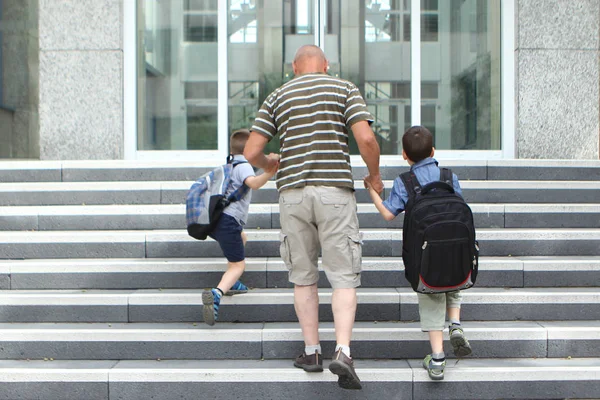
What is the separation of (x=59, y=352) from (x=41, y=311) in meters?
0.52

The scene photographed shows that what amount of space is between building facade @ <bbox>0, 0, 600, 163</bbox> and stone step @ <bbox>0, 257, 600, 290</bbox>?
3.27m

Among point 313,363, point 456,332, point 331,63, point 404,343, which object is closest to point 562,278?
point 404,343

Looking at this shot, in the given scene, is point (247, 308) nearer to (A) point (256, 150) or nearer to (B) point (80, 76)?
(A) point (256, 150)

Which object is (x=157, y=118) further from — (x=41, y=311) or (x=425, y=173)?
(x=425, y=173)

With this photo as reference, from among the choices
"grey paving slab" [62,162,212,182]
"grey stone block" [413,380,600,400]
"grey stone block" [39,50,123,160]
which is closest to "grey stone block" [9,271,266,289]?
"grey stone block" [413,380,600,400]

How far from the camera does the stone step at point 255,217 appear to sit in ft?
21.2

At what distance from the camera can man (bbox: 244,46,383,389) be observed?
4.15 metres

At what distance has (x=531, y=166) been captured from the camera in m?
7.48

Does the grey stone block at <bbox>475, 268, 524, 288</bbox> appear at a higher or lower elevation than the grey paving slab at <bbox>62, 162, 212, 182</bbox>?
lower

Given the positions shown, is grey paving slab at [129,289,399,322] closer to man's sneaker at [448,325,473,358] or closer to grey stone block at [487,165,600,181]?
man's sneaker at [448,325,473,358]

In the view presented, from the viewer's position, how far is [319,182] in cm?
417

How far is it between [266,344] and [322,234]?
1.08 m

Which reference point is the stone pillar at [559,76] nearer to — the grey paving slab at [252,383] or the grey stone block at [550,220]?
the grey stone block at [550,220]

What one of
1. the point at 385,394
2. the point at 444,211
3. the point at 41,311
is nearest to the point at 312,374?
the point at 385,394
